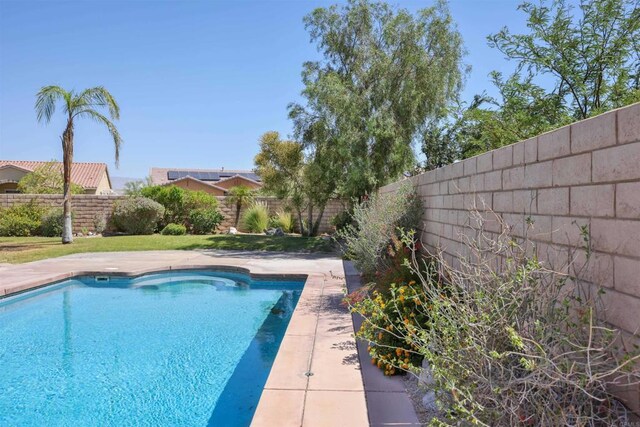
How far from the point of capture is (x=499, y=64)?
9.01 meters

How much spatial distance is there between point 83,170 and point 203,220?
27.3m

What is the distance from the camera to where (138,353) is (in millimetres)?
5656

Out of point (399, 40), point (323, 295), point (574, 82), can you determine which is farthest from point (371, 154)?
point (323, 295)

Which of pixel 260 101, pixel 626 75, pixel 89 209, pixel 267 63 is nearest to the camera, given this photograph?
pixel 626 75

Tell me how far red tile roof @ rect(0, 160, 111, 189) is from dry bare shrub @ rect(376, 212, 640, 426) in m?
40.8

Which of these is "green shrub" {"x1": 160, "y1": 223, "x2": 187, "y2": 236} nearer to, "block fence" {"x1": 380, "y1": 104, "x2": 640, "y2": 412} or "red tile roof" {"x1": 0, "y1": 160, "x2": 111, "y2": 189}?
"block fence" {"x1": 380, "y1": 104, "x2": 640, "y2": 412}

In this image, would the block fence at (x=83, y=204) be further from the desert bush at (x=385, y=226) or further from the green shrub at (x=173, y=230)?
the desert bush at (x=385, y=226)

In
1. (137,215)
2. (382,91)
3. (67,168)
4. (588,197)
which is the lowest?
(137,215)

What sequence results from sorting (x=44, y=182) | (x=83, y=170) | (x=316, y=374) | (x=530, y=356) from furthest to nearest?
(x=83, y=170) → (x=44, y=182) → (x=316, y=374) → (x=530, y=356)

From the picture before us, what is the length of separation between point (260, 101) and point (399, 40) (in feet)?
20.8

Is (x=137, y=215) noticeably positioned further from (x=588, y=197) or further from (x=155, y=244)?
(x=588, y=197)

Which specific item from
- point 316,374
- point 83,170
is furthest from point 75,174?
point 316,374

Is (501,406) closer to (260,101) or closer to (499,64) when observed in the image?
(499,64)

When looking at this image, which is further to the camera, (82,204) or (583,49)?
(82,204)
